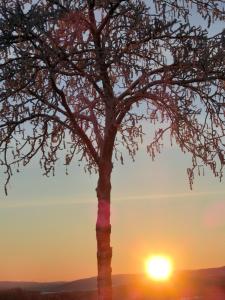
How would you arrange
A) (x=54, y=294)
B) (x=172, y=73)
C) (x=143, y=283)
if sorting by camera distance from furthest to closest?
(x=143, y=283)
(x=54, y=294)
(x=172, y=73)

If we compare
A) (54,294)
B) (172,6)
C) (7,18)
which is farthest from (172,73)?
(54,294)

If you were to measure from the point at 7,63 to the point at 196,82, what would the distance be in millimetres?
4781

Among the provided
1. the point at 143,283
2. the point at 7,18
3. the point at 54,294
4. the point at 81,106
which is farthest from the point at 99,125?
the point at 143,283

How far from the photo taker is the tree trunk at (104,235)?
707 inches

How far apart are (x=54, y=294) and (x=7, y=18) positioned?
12.7 meters

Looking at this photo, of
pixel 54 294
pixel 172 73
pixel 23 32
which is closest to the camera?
pixel 23 32

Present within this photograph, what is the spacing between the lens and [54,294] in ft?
87.8

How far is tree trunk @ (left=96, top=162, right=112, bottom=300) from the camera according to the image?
17953 mm

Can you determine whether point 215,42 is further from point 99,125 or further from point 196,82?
point 99,125

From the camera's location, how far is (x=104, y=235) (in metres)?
18.2

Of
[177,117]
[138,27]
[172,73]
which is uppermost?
[138,27]

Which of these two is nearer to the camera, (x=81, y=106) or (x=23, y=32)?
(x=23, y=32)

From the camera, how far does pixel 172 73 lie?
60.1 ft

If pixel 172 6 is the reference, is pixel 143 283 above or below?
below
